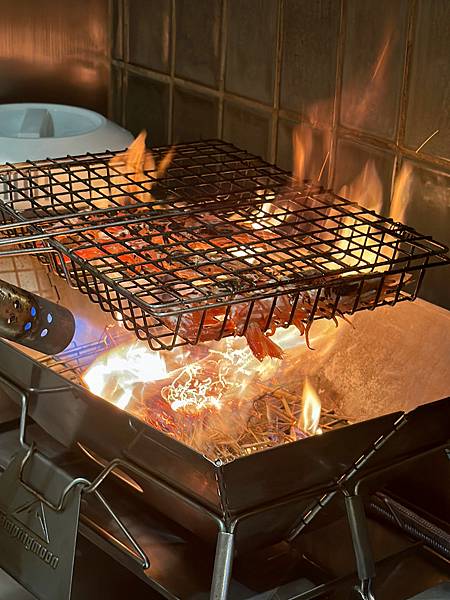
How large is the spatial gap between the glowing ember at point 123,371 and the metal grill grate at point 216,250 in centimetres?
4

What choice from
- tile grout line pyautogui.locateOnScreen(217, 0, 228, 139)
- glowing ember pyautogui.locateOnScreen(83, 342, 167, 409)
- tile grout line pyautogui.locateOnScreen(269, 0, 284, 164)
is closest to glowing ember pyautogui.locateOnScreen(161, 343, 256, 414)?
glowing ember pyautogui.locateOnScreen(83, 342, 167, 409)

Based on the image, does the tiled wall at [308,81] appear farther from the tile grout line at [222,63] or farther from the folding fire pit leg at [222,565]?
the folding fire pit leg at [222,565]

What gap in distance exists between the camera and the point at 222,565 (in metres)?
0.97

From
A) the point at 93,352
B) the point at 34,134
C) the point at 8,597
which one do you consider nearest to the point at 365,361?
the point at 93,352

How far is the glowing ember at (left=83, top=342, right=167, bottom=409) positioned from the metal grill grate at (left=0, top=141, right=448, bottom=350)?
0.04m

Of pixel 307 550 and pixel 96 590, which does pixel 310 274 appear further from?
pixel 96 590

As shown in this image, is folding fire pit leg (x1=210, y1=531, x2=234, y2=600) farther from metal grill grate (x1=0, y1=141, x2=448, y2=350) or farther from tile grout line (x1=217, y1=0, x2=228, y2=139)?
tile grout line (x1=217, y1=0, x2=228, y2=139)

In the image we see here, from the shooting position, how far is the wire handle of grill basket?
1.07 meters

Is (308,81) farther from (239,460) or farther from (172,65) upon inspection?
(239,460)

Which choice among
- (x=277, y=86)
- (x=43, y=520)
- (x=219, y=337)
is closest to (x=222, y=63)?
(x=277, y=86)

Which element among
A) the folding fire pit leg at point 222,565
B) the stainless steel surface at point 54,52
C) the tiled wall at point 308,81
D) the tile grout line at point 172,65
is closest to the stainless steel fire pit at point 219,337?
the folding fire pit leg at point 222,565

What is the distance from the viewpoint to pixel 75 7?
1829mm

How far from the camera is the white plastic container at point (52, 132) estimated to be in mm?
1524

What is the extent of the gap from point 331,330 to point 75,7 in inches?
34.2
